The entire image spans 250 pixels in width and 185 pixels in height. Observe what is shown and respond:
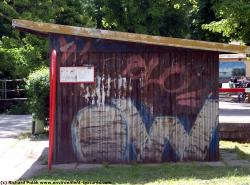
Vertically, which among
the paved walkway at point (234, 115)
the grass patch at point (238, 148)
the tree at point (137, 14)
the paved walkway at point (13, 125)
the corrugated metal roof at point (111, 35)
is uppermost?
the tree at point (137, 14)

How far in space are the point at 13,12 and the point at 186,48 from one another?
16.7 meters

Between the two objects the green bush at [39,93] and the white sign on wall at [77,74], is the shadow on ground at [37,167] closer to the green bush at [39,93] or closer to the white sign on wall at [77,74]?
the white sign on wall at [77,74]

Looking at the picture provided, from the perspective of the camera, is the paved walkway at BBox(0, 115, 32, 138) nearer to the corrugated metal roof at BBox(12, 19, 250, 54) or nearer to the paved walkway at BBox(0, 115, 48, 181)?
the paved walkway at BBox(0, 115, 48, 181)

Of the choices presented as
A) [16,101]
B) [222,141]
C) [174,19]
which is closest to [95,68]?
[222,141]

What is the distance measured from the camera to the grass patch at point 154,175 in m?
8.64

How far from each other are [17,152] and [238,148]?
4906mm

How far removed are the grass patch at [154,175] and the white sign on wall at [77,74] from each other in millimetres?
1719

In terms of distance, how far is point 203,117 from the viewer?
1079 centimetres

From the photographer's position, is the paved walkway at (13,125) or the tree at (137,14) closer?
the paved walkway at (13,125)

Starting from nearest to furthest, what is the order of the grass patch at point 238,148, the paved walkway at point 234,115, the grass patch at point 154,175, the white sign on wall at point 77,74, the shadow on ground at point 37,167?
the grass patch at point 154,175, the shadow on ground at point 37,167, the white sign on wall at point 77,74, the grass patch at point 238,148, the paved walkway at point 234,115

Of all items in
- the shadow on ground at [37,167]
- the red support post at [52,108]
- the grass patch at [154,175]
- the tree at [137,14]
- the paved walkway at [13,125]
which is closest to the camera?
the grass patch at [154,175]

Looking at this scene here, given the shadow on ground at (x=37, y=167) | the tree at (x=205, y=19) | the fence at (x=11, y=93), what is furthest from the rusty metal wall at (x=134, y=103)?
the tree at (x=205, y=19)

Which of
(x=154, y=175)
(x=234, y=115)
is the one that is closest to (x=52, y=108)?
(x=154, y=175)

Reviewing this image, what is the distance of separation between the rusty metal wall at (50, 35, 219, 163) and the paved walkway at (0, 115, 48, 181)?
30.7 inches
